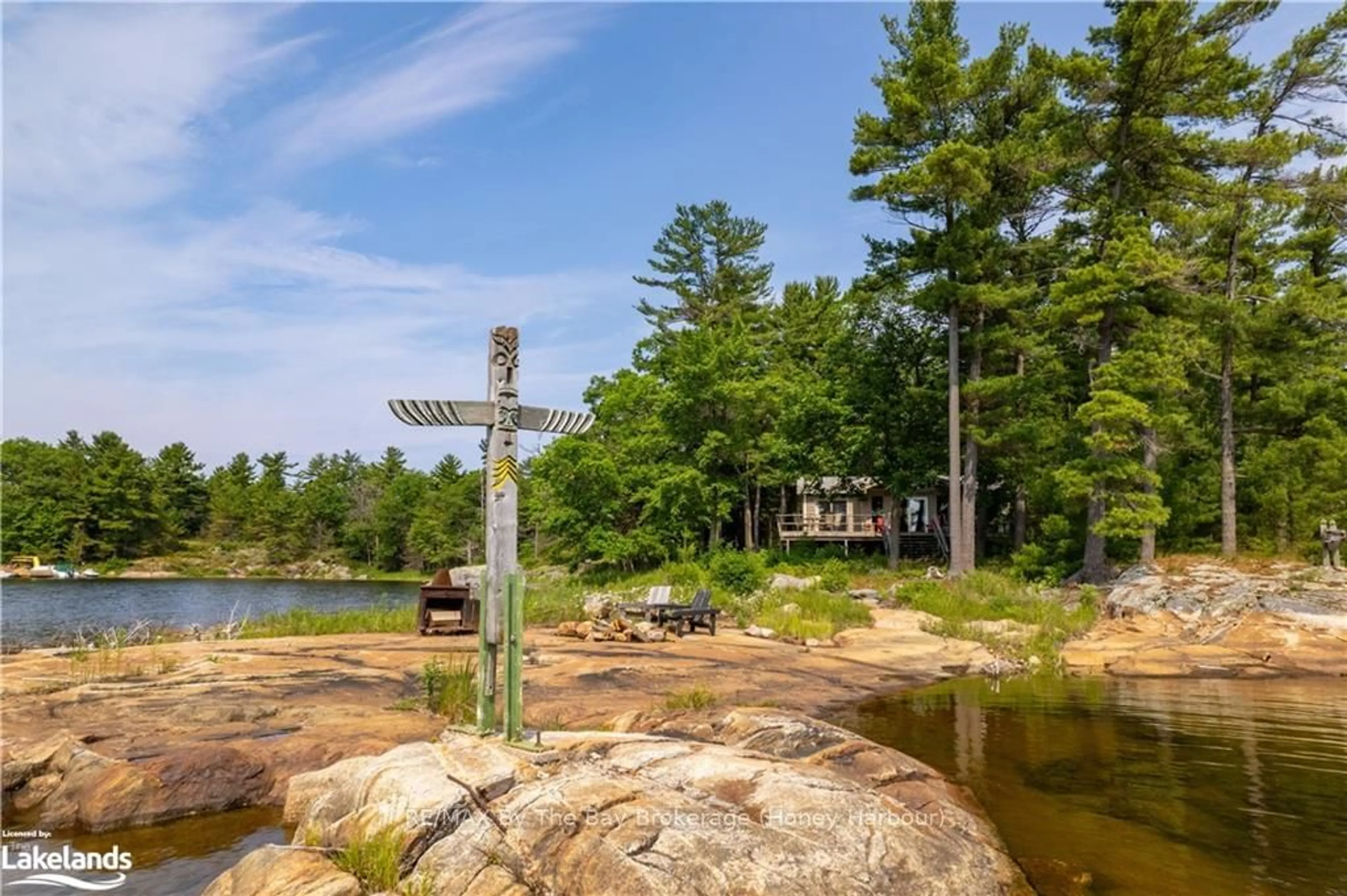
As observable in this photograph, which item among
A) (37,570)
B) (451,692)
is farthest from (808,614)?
(37,570)

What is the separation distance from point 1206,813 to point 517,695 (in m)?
6.75

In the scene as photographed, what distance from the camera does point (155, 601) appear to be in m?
38.7

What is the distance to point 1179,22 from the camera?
22.8 metres

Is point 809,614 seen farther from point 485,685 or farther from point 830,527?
point 830,527

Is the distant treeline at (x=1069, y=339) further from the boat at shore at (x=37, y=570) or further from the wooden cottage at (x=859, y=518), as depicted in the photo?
the boat at shore at (x=37, y=570)

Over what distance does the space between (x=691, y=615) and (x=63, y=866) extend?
46.0 feet

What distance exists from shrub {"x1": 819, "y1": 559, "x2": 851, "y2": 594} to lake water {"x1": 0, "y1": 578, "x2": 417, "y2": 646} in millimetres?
14361

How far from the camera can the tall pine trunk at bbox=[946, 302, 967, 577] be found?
88.8 feet

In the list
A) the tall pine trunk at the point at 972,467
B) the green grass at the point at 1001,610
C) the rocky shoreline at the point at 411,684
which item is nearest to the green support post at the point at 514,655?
the rocky shoreline at the point at 411,684

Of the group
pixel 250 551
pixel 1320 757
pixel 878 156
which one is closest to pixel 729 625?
pixel 1320 757

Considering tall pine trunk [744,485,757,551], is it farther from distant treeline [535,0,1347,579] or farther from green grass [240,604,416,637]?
green grass [240,604,416,637]

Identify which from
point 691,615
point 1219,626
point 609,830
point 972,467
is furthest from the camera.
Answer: point 972,467

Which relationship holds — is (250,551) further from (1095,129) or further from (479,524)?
(1095,129)

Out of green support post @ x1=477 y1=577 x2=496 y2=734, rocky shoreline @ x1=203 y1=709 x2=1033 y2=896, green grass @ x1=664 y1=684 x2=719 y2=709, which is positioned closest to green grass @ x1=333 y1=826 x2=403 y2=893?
rocky shoreline @ x1=203 y1=709 x2=1033 y2=896
